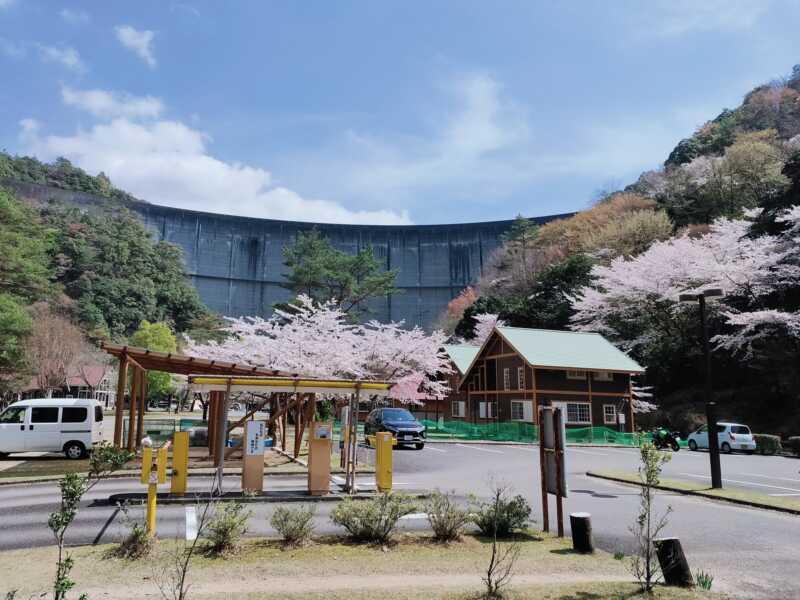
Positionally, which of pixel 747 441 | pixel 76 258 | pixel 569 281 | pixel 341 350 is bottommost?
pixel 747 441

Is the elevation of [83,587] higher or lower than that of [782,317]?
lower

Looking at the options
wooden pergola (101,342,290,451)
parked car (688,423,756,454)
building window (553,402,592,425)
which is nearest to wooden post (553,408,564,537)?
wooden pergola (101,342,290,451)

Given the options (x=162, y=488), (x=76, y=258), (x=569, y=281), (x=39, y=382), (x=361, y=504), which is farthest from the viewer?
(x=76, y=258)

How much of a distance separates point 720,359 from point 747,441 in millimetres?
14982

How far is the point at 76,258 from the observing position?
76.1 m

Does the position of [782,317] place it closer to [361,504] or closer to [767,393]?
[767,393]

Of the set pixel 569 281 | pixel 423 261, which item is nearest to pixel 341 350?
pixel 569 281

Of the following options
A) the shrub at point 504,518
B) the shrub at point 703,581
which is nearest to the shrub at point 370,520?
the shrub at point 504,518

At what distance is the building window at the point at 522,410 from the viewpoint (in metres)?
36.2

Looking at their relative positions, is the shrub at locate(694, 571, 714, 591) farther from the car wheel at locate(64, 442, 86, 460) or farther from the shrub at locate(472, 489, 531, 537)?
the car wheel at locate(64, 442, 86, 460)

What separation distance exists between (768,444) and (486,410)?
702 inches

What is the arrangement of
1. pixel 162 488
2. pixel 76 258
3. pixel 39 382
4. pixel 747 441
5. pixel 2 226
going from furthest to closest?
1. pixel 76 258
2. pixel 39 382
3. pixel 2 226
4. pixel 747 441
5. pixel 162 488

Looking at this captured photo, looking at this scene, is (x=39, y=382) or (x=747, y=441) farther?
(x=39, y=382)

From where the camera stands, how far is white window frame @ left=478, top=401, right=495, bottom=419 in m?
41.2
